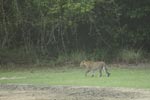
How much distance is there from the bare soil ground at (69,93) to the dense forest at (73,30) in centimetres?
1210

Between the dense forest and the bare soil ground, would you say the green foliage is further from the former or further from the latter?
the bare soil ground

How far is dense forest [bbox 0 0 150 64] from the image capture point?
1257 inches

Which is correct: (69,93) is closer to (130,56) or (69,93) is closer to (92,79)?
(92,79)

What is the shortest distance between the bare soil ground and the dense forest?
1210 cm

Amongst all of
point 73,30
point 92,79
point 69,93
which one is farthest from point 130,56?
point 69,93

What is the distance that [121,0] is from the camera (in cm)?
3416

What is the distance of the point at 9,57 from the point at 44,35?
2.84 m

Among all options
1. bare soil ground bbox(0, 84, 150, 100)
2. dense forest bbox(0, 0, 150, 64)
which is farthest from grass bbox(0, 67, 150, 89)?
dense forest bbox(0, 0, 150, 64)

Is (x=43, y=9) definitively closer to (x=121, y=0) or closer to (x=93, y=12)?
(x=93, y=12)

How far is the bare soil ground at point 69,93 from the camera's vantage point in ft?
55.6

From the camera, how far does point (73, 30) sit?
113 feet

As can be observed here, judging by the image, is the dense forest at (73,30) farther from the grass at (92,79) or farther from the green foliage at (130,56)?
the grass at (92,79)

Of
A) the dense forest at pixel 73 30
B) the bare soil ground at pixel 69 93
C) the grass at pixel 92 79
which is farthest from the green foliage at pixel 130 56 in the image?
the bare soil ground at pixel 69 93

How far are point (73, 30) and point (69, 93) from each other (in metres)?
16.5
